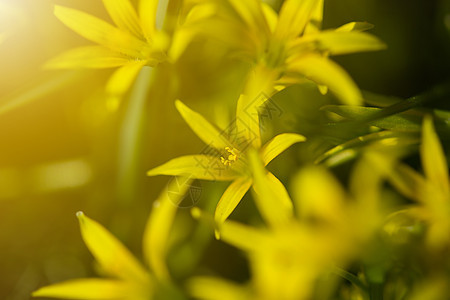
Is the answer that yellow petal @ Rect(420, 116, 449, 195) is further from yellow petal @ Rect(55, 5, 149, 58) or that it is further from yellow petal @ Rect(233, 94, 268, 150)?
yellow petal @ Rect(55, 5, 149, 58)

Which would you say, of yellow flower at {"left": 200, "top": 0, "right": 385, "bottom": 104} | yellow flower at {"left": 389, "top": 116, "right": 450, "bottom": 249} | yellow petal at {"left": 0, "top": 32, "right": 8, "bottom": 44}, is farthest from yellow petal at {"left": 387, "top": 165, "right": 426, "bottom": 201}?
yellow petal at {"left": 0, "top": 32, "right": 8, "bottom": 44}

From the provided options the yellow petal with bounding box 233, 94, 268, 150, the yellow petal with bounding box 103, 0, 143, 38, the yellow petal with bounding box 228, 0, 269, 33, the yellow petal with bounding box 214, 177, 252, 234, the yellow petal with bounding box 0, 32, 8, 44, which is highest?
the yellow petal with bounding box 0, 32, 8, 44

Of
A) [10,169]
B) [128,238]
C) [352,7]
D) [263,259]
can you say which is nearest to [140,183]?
[128,238]

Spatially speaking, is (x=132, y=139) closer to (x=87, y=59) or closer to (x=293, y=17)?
(x=87, y=59)

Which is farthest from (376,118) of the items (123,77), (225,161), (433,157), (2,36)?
(2,36)

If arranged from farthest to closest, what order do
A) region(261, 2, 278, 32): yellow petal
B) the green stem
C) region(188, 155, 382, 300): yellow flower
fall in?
the green stem
region(261, 2, 278, 32): yellow petal
region(188, 155, 382, 300): yellow flower
